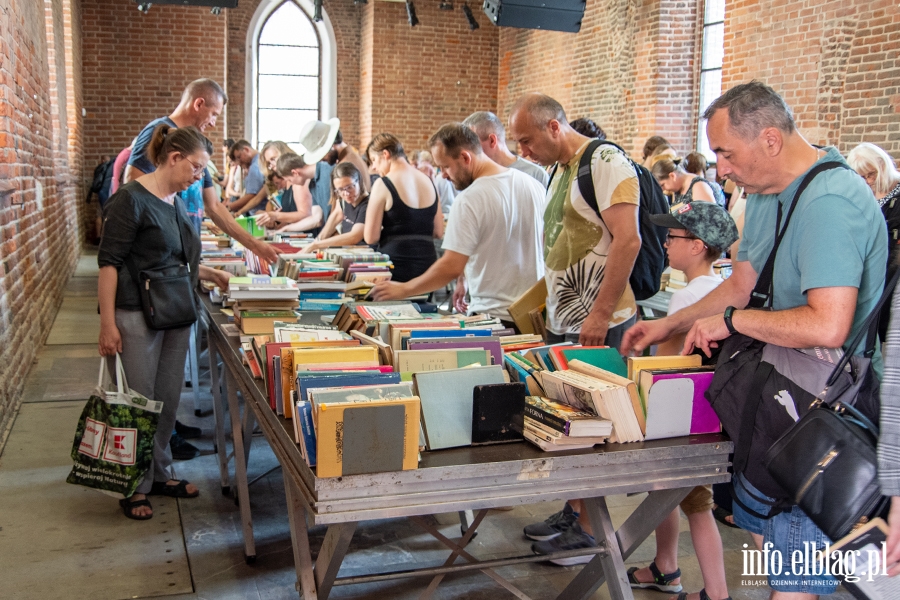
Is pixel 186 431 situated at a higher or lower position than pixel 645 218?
lower

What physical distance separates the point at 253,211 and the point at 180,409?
3.64 meters

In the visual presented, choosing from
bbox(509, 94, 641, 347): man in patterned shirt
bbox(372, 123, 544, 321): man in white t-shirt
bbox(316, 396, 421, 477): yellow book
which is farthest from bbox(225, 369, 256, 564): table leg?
bbox(316, 396, 421, 477): yellow book

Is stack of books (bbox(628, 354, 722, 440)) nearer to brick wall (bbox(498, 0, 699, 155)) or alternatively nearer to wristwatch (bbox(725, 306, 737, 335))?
wristwatch (bbox(725, 306, 737, 335))

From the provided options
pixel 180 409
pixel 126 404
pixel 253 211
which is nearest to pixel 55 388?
pixel 180 409

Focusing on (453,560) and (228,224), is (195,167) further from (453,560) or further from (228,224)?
(453,560)

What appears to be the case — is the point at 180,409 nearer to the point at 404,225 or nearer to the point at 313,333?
the point at 404,225

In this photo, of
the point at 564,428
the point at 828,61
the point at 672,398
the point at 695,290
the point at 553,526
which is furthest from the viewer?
the point at 828,61

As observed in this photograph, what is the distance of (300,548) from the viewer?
7.18 ft

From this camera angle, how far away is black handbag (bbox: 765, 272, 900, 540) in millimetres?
1722

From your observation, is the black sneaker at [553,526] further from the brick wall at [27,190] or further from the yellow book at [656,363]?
the brick wall at [27,190]

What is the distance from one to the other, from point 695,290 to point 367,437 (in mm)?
1559

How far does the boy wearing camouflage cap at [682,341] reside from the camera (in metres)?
2.56

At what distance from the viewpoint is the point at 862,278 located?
6.28 ft

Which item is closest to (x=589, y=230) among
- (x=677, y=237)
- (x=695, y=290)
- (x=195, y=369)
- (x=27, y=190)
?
(x=677, y=237)
